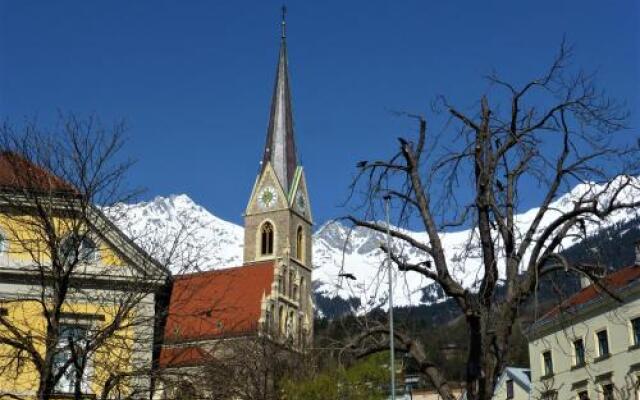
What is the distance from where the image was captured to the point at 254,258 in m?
74.8

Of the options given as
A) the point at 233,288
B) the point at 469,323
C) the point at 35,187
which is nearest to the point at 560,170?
the point at 469,323

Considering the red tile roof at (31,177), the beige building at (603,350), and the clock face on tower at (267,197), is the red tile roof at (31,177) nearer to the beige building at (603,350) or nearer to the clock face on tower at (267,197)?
the beige building at (603,350)

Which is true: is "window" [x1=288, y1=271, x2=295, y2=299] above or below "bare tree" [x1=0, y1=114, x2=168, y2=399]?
above

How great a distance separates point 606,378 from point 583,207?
2753 cm

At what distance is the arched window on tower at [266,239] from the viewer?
7488 centimetres

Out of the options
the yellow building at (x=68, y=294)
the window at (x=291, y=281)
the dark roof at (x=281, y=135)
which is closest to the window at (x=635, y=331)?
the yellow building at (x=68, y=294)

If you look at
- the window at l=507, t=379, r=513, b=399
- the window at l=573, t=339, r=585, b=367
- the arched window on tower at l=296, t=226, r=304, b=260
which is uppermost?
the arched window on tower at l=296, t=226, r=304, b=260

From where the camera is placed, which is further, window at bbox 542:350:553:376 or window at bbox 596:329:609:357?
window at bbox 542:350:553:376

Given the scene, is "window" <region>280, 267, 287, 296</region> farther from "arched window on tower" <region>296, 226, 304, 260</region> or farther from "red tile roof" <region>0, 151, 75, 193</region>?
"red tile roof" <region>0, 151, 75, 193</region>

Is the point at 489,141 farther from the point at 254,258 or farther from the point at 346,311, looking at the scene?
the point at 254,258

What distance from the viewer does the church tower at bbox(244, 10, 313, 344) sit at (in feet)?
230

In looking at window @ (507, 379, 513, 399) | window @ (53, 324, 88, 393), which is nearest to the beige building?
window @ (507, 379, 513, 399)

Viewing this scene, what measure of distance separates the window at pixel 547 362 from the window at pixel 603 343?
489 centimetres

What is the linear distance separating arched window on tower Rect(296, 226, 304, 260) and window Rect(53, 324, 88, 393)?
179ft
